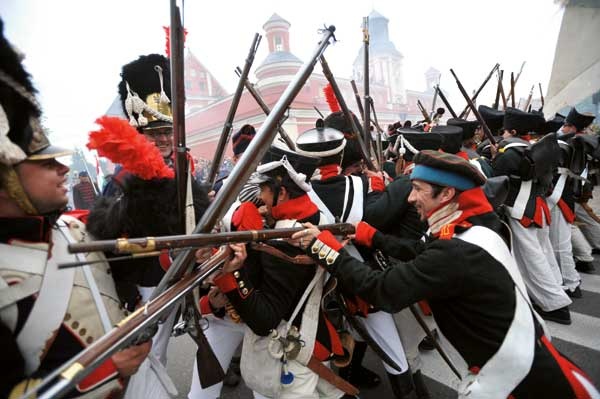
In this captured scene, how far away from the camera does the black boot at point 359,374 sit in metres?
3.13

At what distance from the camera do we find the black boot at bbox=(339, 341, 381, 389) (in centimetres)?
313

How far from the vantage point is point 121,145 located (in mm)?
1252

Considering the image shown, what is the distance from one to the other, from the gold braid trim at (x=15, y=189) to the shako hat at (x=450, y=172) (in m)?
1.85

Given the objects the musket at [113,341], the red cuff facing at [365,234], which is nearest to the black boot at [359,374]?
the red cuff facing at [365,234]

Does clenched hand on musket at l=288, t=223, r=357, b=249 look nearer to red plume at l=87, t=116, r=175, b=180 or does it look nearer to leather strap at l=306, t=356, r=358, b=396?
leather strap at l=306, t=356, r=358, b=396

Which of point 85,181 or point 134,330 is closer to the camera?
point 134,330

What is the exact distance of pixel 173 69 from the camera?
1433mm

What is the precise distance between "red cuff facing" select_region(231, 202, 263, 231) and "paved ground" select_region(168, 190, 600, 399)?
1.84 meters

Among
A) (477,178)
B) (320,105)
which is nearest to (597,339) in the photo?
(477,178)

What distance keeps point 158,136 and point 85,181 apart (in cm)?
531

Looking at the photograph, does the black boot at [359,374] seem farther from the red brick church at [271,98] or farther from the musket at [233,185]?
the red brick church at [271,98]

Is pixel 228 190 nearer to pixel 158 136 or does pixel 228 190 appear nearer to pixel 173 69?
pixel 173 69

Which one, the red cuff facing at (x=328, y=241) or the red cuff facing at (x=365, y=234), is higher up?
the red cuff facing at (x=328, y=241)

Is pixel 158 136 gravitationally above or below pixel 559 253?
above
